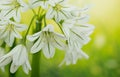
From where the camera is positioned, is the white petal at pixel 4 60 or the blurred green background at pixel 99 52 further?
the blurred green background at pixel 99 52

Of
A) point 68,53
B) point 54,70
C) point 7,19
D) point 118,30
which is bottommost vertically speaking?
point 118,30

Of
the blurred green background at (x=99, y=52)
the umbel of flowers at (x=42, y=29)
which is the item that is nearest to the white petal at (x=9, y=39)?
the umbel of flowers at (x=42, y=29)

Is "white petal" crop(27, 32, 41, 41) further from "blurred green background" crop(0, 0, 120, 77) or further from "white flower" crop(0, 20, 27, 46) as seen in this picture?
"blurred green background" crop(0, 0, 120, 77)

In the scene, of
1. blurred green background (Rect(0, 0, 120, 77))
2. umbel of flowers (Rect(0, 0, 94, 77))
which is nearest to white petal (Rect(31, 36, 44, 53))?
umbel of flowers (Rect(0, 0, 94, 77))

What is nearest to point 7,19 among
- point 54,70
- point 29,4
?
point 29,4

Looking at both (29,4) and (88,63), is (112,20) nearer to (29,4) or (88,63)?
(88,63)

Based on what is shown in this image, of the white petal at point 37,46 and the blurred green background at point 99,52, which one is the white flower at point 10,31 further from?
the blurred green background at point 99,52
